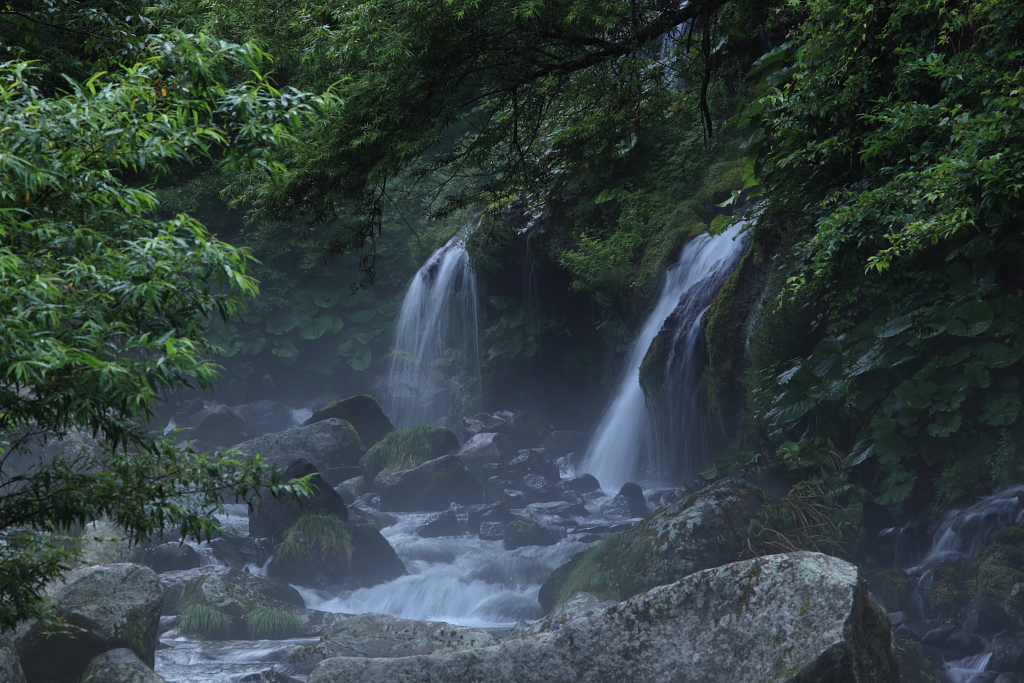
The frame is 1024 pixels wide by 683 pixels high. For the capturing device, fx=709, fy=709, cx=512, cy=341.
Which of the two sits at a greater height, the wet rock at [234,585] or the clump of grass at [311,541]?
the clump of grass at [311,541]

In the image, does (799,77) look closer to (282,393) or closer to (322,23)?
(322,23)

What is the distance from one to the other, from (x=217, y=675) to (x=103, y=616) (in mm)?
1957

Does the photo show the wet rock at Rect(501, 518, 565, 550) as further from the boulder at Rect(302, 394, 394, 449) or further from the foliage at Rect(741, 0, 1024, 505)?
the boulder at Rect(302, 394, 394, 449)

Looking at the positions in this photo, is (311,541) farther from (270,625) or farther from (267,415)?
(267,415)

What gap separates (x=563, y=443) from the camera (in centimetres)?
1494

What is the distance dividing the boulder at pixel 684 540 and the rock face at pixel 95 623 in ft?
13.6

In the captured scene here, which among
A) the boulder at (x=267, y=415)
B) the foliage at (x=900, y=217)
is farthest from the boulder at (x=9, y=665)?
the boulder at (x=267, y=415)

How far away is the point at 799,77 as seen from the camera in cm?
548

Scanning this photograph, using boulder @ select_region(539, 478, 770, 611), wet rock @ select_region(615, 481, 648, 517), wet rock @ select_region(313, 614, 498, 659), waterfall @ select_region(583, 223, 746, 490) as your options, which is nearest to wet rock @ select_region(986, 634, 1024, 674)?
boulder @ select_region(539, 478, 770, 611)

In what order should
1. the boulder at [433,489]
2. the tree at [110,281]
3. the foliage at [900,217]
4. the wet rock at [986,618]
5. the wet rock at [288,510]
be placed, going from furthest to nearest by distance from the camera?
the boulder at [433,489] → the wet rock at [288,510] → the wet rock at [986,618] → the foliage at [900,217] → the tree at [110,281]

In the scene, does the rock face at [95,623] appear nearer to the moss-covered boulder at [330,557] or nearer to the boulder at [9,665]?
the boulder at [9,665]

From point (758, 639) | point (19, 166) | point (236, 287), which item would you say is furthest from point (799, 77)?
point (19, 166)

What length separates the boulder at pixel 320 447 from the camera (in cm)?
1532

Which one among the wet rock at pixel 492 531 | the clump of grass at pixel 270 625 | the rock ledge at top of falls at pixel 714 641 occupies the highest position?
the rock ledge at top of falls at pixel 714 641
